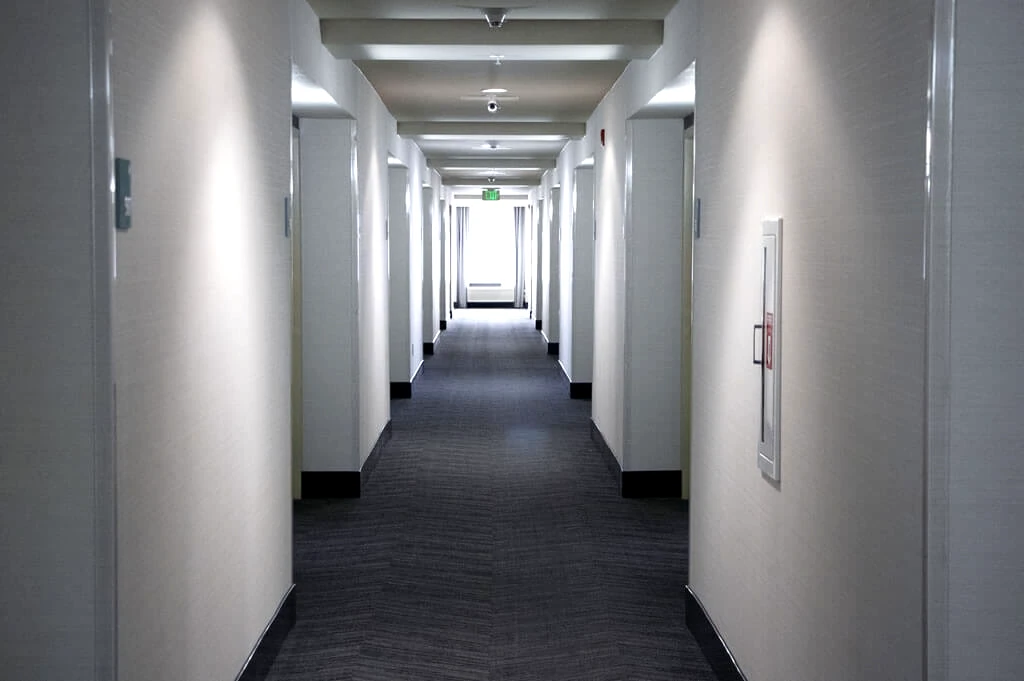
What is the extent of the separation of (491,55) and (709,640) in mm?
3501

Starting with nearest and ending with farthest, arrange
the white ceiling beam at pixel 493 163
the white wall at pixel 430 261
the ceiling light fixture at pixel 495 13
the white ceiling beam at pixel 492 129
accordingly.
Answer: the ceiling light fixture at pixel 495 13, the white ceiling beam at pixel 492 129, the white ceiling beam at pixel 493 163, the white wall at pixel 430 261

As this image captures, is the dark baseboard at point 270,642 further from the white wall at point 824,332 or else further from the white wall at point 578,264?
the white wall at point 578,264

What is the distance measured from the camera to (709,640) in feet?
14.6

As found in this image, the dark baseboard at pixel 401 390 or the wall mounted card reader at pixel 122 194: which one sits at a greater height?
the wall mounted card reader at pixel 122 194

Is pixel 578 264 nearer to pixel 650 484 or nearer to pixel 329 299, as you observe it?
pixel 650 484

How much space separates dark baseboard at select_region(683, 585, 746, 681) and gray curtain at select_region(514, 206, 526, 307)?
963 inches

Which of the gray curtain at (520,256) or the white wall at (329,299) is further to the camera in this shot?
the gray curtain at (520,256)

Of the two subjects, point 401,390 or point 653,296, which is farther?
point 401,390

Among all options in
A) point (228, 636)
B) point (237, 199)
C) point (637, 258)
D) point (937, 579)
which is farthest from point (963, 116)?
point (637, 258)

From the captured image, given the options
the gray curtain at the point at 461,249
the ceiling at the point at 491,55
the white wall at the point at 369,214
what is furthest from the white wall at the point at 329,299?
the gray curtain at the point at 461,249

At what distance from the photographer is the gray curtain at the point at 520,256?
29.1 m

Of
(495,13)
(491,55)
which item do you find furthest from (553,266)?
(495,13)

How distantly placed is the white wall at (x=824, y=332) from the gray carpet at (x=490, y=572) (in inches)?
28.9

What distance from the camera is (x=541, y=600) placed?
5211 mm
